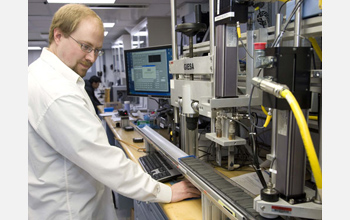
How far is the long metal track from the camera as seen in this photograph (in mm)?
734

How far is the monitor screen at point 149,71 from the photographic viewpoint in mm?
2408

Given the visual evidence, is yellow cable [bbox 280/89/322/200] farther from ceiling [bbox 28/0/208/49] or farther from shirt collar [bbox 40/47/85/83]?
ceiling [bbox 28/0/208/49]

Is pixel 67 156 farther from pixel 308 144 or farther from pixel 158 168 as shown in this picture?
pixel 308 144

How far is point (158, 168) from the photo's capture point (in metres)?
1.46

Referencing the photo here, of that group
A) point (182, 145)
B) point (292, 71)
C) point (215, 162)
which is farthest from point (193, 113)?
Result: point (292, 71)

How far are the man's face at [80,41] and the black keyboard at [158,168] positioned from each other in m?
0.63

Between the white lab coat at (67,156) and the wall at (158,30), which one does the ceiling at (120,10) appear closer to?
the wall at (158,30)

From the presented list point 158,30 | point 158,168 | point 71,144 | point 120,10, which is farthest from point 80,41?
point 158,30

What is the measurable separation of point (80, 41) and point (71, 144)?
1.45 feet

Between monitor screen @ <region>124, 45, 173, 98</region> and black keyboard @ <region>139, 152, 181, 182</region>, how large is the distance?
878mm

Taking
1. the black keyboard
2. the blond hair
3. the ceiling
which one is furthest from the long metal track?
the ceiling

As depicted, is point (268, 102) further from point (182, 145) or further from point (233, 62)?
point (182, 145)

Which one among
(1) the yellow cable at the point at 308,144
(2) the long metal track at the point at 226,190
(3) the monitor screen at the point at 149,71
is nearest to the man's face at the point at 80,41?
(2) the long metal track at the point at 226,190

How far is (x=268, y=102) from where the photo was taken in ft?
2.44
